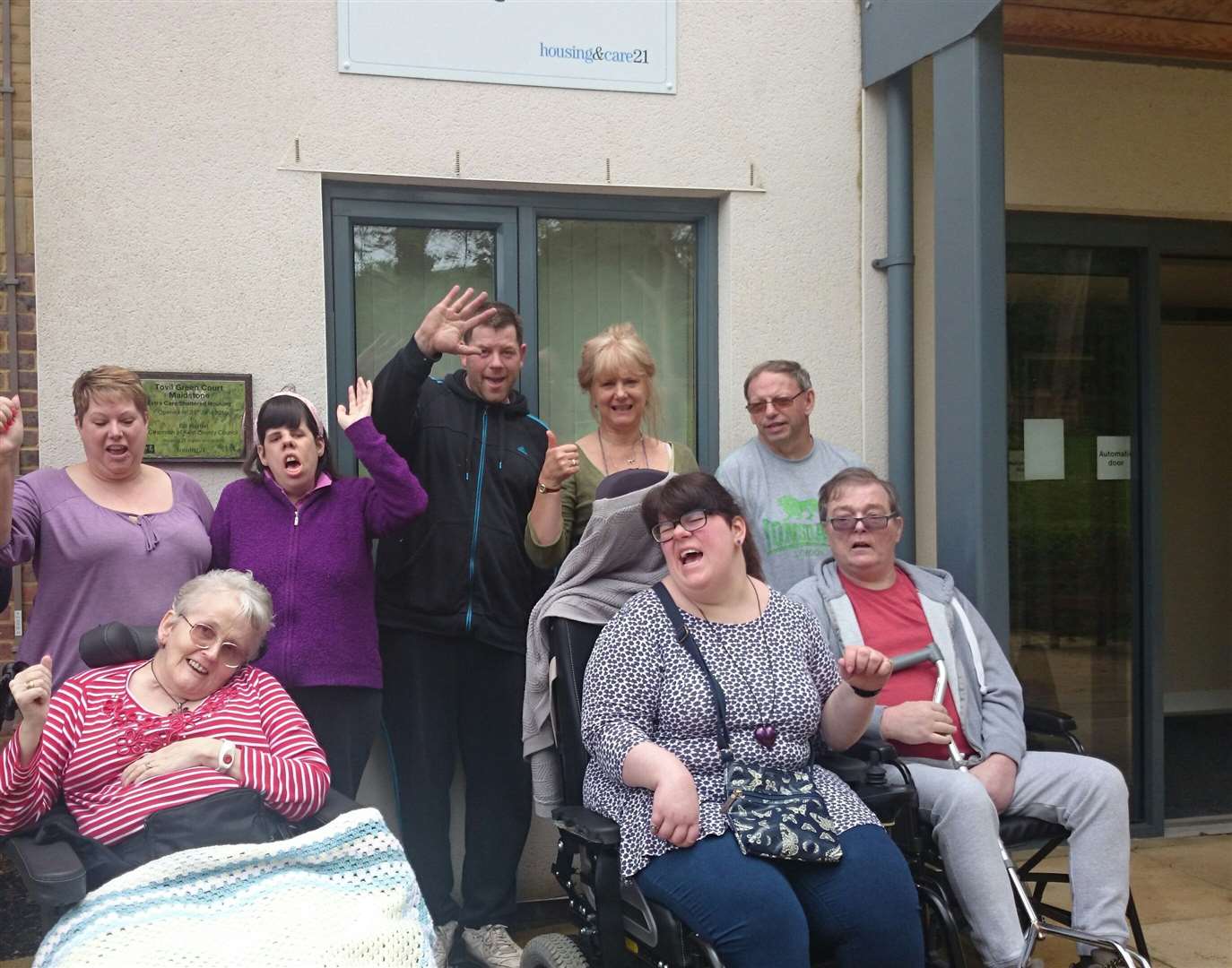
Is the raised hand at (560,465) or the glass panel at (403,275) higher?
the glass panel at (403,275)

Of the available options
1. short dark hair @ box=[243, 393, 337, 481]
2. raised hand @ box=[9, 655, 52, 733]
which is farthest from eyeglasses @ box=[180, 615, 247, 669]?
short dark hair @ box=[243, 393, 337, 481]

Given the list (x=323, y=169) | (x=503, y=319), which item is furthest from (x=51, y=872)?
(x=323, y=169)

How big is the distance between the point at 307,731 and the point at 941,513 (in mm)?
2265

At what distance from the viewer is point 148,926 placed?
2.50 meters

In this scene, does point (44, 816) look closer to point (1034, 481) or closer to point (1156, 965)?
point (1156, 965)

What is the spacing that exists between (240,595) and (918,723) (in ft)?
6.28

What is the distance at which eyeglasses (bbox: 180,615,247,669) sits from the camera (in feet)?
10.1

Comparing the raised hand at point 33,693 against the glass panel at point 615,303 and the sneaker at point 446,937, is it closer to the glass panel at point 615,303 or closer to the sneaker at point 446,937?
the sneaker at point 446,937

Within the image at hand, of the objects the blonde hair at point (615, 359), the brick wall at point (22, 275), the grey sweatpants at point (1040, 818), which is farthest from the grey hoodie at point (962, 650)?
the brick wall at point (22, 275)

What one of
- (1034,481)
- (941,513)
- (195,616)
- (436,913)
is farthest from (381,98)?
(1034,481)

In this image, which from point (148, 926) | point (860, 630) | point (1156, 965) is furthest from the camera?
point (1156, 965)

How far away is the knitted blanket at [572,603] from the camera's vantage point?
347cm

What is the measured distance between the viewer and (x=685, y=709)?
310 centimetres

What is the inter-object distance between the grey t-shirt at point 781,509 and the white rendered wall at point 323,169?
1.96 ft
